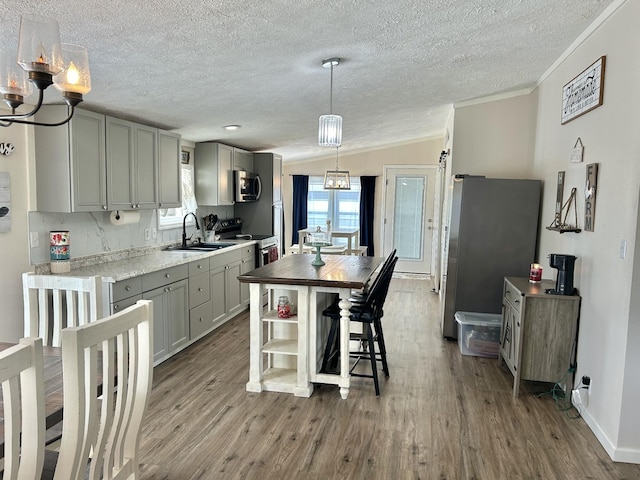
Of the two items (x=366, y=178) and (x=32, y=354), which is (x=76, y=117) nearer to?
(x=32, y=354)

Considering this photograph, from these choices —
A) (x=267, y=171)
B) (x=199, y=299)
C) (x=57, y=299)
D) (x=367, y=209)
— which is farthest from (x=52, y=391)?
(x=367, y=209)

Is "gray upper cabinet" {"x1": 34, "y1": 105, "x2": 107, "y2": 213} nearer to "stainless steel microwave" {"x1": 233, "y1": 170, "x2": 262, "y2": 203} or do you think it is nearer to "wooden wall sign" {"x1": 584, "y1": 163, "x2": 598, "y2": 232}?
"stainless steel microwave" {"x1": 233, "y1": 170, "x2": 262, "y2": 203}

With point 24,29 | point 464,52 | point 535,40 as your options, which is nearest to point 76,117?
point 24,29

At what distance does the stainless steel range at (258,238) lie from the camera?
5.64 m

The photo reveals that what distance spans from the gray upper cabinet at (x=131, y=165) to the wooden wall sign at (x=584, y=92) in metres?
3.43

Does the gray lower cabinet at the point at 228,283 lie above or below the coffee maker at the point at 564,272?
below

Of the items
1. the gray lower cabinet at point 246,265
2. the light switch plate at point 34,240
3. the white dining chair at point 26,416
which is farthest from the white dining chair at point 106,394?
the gray lower cabinet at point 246,265

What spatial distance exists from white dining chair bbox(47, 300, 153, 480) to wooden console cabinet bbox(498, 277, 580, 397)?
8.48 feet

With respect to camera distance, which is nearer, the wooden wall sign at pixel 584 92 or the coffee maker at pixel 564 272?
the wooden wall sign at pixel 584 92

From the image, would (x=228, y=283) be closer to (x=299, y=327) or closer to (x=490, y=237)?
(x=299, y=327)

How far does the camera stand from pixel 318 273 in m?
3.33

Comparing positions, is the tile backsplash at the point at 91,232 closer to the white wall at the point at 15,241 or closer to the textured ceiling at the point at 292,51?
the white wall at the point at 15,241

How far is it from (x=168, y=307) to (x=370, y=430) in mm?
1966

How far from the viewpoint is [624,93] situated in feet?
8.34
